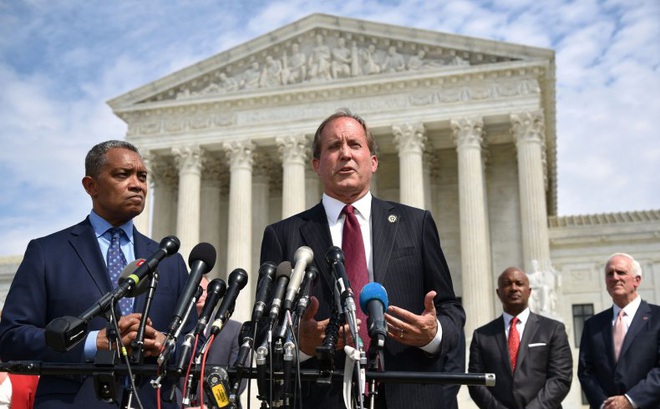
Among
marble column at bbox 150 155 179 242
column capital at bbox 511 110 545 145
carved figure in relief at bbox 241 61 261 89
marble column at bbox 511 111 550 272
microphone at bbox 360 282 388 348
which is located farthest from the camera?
marble column at bbox 150 155 179 242

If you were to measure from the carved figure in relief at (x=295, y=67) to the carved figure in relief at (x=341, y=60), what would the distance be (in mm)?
1715

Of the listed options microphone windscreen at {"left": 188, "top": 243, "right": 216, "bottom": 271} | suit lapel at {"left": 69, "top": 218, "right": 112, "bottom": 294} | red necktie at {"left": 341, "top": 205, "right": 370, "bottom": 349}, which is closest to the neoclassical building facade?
red necktie at {"left": 341, "top": 205, "right": 370, "bottom": 349}

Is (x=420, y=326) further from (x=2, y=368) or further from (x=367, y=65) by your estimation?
(x=367, y=65)

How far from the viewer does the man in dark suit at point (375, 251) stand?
13.8 feet

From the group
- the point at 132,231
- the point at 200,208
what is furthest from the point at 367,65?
the point at 132,231

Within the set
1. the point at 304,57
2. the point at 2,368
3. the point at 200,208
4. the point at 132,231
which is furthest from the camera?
the point at 200,208

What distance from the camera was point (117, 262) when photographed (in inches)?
198

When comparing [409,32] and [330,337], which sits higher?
[409,32]

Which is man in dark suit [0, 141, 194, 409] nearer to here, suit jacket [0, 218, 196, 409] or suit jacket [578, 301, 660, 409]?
suit jacket [0, 218, 196, 409]

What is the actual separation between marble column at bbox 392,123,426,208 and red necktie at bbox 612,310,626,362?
2515 cm

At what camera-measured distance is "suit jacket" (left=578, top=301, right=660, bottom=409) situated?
320 inches

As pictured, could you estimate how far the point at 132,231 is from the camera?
526 centimetres

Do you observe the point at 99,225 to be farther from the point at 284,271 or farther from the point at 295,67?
the point at 295,67

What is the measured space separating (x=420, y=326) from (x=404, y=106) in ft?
109
